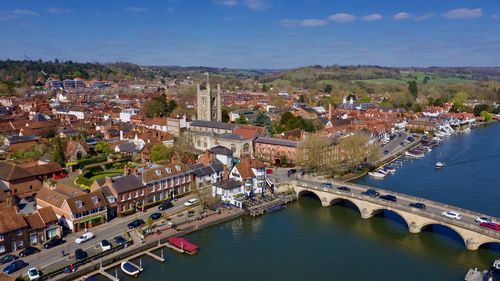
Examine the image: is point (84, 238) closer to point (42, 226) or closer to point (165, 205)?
point (42, 226)

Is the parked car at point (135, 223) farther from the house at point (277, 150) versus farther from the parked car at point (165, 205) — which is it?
the house at point (277, 150)

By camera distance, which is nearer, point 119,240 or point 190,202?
point 119,240

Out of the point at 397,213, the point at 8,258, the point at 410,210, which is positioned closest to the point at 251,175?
the point at 397,213

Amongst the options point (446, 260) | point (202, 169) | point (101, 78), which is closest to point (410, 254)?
point (446, 260)

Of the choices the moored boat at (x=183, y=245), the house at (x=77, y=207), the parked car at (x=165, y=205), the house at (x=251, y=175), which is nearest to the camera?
the moored boat at (x=183, y=245)

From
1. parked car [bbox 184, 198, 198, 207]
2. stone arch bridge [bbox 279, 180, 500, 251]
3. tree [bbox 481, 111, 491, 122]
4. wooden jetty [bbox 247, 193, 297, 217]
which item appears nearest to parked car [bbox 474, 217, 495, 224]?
stone arch bridge [bbox 279, 180, 500, 251]

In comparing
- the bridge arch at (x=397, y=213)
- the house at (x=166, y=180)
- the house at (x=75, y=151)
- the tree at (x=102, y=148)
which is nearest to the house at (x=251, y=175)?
the house at (x=166, y=180)

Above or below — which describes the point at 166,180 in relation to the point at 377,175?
above
